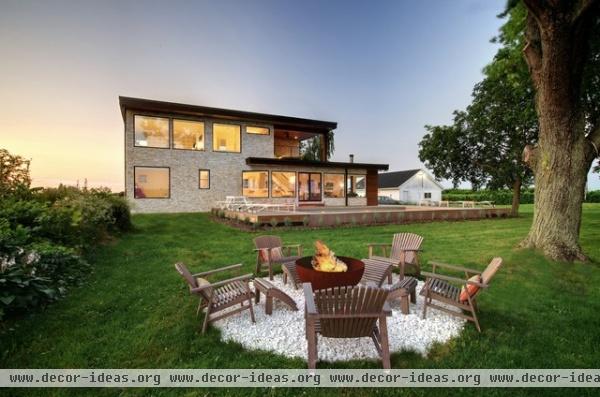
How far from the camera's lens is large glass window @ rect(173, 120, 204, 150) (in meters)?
19.8

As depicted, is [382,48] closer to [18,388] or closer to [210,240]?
[210,240]

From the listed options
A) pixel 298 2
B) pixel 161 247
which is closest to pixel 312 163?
pixel 298 2

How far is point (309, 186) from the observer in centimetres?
2331

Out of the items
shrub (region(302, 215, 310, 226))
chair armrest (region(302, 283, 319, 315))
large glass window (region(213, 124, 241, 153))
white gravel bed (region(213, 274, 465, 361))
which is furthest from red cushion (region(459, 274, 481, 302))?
large glass window (region(213, 124, 241, 153))

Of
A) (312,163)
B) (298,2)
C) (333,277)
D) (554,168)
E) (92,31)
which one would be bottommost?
(333,277)

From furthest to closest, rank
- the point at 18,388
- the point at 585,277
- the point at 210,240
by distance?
the point at 210,240, the point at 585,277, the point at 18,388

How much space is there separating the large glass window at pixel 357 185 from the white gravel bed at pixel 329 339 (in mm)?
20588

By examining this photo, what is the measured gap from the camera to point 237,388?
9.09ft

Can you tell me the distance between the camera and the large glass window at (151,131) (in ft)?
60.9

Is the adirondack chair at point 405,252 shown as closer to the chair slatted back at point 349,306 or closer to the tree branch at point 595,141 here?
the chair slatted back at point 349,306

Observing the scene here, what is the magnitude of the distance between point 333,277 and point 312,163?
18.1m

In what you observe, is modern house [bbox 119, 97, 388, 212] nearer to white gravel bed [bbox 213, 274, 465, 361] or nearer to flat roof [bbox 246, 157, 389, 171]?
flat roof [bbox 246, 157, 389, 171]

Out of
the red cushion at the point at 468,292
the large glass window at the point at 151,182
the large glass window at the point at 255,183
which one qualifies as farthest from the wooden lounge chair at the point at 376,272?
the large glass window at the point at 151,182

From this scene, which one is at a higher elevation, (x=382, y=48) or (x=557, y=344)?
(x=382, y=48)
